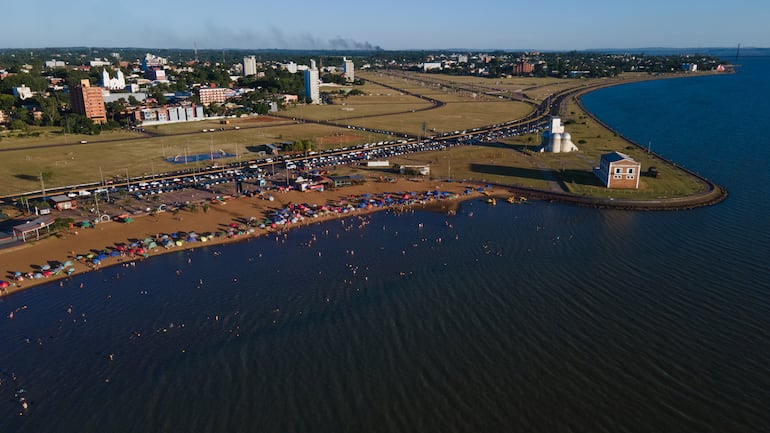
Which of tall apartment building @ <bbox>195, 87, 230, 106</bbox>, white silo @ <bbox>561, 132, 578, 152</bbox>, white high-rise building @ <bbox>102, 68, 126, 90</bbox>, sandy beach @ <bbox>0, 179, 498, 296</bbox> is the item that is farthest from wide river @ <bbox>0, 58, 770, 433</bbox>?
white high-rise building @ <bbox>102, 68, 126, 90</bbox>

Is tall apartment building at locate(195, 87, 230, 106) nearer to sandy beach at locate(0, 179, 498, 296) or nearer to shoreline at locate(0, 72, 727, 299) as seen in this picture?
shoreline at locate(0, 72, 727, 299)

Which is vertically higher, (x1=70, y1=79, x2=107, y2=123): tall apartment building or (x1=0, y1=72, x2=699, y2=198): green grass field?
(x1=70, y1=79, x2=107, y2=123): tall apartment building

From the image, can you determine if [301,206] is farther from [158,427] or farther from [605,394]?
[605,394]

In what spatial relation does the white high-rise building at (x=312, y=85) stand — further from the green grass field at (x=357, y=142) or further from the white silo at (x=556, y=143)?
the white silo at (x=556, y=143)

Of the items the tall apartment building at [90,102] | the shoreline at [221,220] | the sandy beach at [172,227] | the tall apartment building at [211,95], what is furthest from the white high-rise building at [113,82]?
the shoreline at [221,220]

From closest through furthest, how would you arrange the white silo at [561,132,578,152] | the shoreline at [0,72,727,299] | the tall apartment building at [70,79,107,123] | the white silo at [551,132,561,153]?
the shoreline at [0,72,727,299] → the white silo at [551,132,561,153] → the white silo at [561,132,578,152] → the tall apartment building at [70,79,107,123]

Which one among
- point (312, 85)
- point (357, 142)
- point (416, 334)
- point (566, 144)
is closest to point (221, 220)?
point (416, 334)
